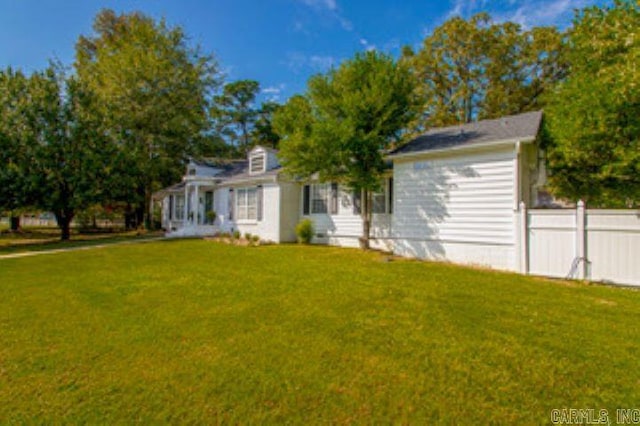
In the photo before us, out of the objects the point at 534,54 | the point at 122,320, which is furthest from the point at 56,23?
the point at 534,54

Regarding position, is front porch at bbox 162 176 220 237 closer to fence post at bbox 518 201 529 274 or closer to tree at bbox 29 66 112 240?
tree at bbox 29 66 112 240

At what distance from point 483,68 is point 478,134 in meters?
15.4

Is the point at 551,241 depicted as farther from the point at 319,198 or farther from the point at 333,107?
the point at 319,198

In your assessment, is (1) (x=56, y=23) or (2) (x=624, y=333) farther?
(1) (x=56, y=23)

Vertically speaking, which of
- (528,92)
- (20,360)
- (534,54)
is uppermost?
(534,54)

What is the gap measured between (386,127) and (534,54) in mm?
16721

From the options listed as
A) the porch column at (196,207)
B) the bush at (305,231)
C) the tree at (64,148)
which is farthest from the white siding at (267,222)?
the tree at (64,148)

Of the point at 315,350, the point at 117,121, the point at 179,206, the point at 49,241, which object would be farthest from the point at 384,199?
the point at 49,241

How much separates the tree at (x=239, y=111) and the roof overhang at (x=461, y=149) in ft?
87.4

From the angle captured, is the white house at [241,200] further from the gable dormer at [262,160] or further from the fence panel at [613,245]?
the fence panel at [613,245]

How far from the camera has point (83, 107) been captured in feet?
55.8

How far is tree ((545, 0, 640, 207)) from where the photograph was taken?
23.7 feet

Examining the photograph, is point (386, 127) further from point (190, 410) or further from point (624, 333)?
point (190, 410)

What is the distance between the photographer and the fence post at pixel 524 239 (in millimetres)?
7832
